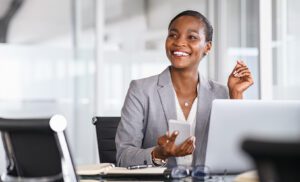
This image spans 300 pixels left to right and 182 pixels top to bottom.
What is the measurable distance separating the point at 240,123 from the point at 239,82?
0.87m

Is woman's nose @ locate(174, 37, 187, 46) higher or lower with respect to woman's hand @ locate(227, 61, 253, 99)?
higher

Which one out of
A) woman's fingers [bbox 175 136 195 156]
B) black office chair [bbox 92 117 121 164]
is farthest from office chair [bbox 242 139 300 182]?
black office chair [bbox 92 117 121 164]

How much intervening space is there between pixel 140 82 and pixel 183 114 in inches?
11.0

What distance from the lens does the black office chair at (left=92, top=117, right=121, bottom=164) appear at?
3086 millimetres

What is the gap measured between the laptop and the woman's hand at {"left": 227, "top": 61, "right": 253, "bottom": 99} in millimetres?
781

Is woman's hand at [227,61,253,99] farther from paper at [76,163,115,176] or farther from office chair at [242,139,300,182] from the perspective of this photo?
office chair at [242,139,300,182]

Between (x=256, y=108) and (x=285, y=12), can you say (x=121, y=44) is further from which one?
(x=256, y=108)

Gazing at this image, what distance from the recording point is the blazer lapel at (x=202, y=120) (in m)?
2.40

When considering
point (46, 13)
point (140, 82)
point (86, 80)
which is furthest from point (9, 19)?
point (140, 82)

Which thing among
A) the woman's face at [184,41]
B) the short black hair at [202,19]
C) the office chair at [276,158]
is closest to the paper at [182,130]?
the woman's face at [184,41]

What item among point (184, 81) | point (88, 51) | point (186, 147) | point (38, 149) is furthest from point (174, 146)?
point (88, 51)

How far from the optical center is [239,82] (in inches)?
107

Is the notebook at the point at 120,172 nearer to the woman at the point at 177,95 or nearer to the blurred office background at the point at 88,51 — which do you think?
the woman at the point at 177,95

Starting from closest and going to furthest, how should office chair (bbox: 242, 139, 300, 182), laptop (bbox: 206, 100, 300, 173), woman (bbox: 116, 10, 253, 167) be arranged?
office chair (bbox: 242, 139, 300, 182), laptop (bbox: 206, 100, 300, 173), woman (bbox: 116, 10, 253, 167)
